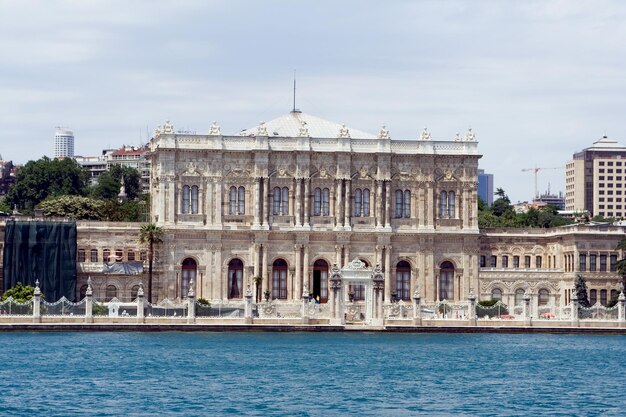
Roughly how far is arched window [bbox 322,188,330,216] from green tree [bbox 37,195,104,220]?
25.4 m

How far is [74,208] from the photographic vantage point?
123312mm

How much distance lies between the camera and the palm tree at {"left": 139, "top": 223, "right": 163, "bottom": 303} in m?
99.1

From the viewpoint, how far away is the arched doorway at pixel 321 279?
10350cm

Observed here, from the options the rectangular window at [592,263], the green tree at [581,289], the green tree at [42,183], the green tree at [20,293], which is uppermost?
the green tree at [42,183]

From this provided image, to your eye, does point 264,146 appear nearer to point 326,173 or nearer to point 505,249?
point 326,173

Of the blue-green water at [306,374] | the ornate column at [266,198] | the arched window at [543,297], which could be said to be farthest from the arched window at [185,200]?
the arched window at [543,297]

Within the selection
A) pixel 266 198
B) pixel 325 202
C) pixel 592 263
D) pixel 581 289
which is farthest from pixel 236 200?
pixel 592 263

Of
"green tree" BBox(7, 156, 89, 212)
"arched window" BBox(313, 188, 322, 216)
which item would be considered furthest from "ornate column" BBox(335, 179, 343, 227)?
"green tree" BBox(7, 156, 89, 212)

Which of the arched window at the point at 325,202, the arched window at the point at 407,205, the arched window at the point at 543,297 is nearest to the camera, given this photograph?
the arched window at the point at 325,202

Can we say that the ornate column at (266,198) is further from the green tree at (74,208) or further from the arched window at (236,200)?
the green tree at (74,208)

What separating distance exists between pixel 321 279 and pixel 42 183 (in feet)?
152

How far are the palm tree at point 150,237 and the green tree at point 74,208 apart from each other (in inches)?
875

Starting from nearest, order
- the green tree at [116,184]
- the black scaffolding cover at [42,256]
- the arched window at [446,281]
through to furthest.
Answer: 1. the black scaffolding cover at [42,256]
2. the arched window at [446,281]
3. the green tree at [116,184]

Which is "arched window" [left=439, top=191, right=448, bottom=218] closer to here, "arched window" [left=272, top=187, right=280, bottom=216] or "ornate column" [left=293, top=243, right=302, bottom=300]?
"ornate column" [left=293, top=243, right=302, bottom=300]
